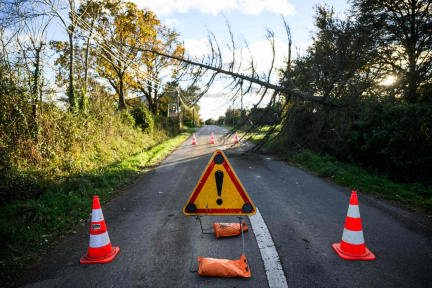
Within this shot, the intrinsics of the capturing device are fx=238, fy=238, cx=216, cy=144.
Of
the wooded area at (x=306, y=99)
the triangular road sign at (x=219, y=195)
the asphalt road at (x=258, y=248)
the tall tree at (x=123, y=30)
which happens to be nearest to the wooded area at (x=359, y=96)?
the wooded area at (x=306, y=99)

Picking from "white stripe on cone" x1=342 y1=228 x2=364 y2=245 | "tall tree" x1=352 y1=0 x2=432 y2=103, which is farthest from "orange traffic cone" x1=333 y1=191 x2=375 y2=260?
"tall tree" x1=352 y1=0 x2=432 y2=103

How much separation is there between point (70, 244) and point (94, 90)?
8.26 metres

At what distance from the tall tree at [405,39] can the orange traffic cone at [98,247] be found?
9406 mm

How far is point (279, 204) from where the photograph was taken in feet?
16.4

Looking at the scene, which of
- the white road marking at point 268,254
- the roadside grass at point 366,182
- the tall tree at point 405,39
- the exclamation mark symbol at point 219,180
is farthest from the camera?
the tall tree at point 405,39

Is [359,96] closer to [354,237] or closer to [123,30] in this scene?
[354,237]

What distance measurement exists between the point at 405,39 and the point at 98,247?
1387cm

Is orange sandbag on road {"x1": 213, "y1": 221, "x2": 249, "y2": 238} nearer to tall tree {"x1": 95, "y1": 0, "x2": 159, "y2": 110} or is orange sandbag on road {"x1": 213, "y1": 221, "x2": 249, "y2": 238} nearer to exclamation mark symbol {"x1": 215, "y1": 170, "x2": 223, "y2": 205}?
exclamation mark symbol {"x1": 215, "y1": 170, "x2": 223, "y2": 205}

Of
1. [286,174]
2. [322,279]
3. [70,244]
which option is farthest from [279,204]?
[70,244]

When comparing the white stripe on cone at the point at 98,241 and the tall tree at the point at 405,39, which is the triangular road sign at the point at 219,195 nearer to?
the white stripe on cone at the point at 98,241

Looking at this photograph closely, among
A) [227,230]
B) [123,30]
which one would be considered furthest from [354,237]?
[123,30]

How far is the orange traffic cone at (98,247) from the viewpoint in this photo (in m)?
3.08

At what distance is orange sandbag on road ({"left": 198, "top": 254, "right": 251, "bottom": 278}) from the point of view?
2631mm

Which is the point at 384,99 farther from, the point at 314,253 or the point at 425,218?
the point at 314,253
